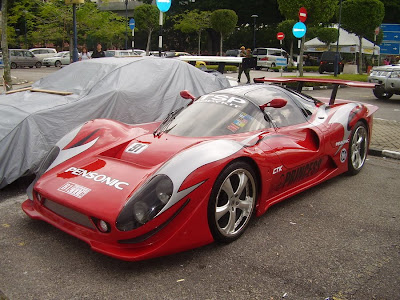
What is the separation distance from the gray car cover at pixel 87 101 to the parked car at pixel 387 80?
7.73 meters

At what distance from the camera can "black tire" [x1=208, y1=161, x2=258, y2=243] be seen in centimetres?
304

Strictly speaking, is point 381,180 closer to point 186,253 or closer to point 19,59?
point 186,253

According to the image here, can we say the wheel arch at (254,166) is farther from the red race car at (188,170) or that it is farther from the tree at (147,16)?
the tree at (147,16)

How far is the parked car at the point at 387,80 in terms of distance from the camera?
40.6ft

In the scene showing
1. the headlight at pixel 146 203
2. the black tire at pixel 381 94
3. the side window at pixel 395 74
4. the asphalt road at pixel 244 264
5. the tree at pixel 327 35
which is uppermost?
the tree at pixel 327 35

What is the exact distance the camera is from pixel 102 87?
5.54 metres

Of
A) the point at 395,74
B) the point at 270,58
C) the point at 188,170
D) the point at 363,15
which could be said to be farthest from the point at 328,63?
the point at 188,170

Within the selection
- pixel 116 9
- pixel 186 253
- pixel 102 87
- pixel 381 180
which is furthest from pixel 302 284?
pixel 116 9

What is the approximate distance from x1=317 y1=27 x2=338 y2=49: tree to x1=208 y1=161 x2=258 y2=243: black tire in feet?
124

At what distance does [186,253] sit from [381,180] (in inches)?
121

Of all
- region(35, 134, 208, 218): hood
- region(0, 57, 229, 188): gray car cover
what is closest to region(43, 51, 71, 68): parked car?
region(0, 57, 229, 188): gray car cover

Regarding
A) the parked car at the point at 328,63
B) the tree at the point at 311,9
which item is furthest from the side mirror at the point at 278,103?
the parked car at the point at 328,63

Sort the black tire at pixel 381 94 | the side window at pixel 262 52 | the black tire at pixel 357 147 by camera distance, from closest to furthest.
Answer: the black tire at pixel 357 147
the black tire at pixel 381 94
the side window at pixel 262 52

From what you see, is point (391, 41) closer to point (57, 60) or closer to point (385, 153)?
point (57, 60)
